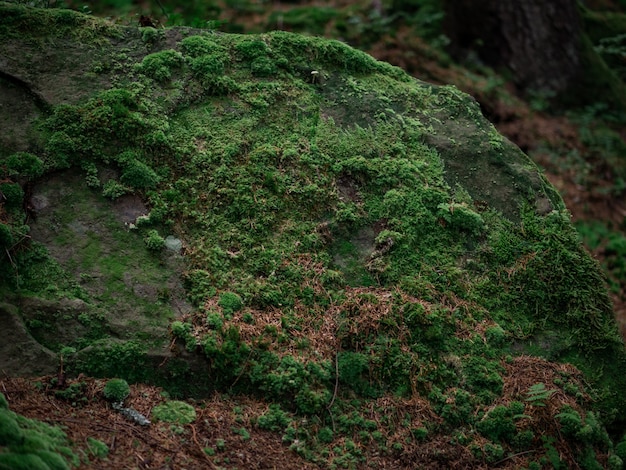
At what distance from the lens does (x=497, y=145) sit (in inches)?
233

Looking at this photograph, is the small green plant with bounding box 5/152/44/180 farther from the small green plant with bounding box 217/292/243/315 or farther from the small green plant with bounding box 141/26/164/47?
the small green plant with bounding box 217/292/243/315

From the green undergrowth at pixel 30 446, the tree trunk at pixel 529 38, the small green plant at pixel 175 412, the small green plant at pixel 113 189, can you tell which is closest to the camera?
the green undergrowth at pixel 30 446

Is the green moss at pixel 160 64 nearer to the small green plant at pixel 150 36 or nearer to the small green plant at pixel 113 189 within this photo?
the small green plant at pixel 150 36

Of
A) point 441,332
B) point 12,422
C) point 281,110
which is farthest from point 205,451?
point 281,110

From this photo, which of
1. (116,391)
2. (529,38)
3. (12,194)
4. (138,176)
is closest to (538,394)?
(116,391)

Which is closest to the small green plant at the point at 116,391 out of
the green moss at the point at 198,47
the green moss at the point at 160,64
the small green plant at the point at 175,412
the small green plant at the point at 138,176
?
the small green plant at the point at 175,412

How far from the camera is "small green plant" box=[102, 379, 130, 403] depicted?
3963mm

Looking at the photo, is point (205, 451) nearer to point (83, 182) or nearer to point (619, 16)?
point (83, 182)

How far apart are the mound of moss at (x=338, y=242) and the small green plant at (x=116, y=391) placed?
0.13m

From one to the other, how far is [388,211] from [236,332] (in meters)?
1.88

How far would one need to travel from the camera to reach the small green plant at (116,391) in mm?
3963

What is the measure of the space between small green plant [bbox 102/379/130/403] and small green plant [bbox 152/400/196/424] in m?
0.24

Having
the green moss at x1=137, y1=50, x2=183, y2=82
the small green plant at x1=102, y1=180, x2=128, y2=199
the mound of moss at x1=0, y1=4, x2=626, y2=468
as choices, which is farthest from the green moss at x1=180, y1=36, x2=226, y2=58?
the small green plant at x1=102, y1=180, x2=128, y2=199

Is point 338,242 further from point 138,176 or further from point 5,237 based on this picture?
point 5,237
